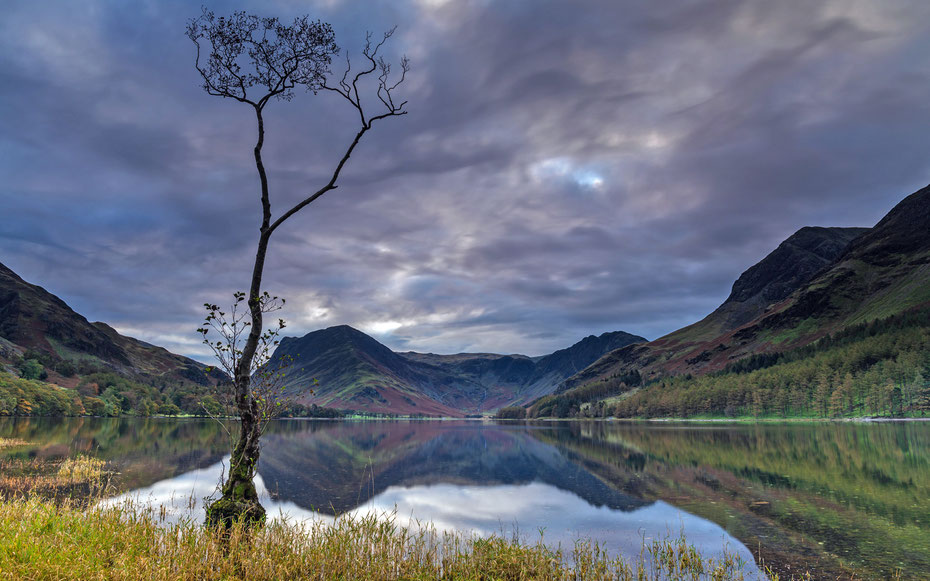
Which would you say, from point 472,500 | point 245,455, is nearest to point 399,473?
point 472,500

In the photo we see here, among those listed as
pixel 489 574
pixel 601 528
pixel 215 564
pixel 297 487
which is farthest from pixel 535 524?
pixel 297 487

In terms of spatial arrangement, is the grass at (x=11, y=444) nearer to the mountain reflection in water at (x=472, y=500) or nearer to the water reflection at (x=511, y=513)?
the mountain reflection in water at (x=472, y=500)

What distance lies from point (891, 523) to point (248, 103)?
4075 cm

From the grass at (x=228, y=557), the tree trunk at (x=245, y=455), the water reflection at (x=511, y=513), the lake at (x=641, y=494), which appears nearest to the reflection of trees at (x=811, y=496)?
the lake at (x=641, y=494)

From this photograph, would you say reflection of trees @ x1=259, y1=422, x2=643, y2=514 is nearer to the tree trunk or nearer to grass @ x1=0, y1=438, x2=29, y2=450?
the tree trunk

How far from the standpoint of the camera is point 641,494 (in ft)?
143

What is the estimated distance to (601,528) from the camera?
101 feet

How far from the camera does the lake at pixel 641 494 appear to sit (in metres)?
25.6

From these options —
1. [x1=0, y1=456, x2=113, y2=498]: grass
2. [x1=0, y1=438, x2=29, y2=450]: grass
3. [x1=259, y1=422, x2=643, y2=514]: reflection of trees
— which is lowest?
[x1=259, y1=422, x2=643, y2=514]: reflection of trees

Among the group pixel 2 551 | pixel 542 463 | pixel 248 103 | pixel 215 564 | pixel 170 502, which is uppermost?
pixel 248 103

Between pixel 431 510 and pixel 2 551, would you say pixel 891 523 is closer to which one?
pixel 431 510

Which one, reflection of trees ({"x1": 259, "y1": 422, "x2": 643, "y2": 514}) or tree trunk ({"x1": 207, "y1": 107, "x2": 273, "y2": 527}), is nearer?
tree trunk ({"x1": 207, "y1": 107, "x2": 273, "y2": 527})

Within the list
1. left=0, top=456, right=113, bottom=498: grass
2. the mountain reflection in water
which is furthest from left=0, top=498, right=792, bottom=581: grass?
left=0, top=456, right=113, bottom=498: grass

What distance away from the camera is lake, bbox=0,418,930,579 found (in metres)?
25.6
